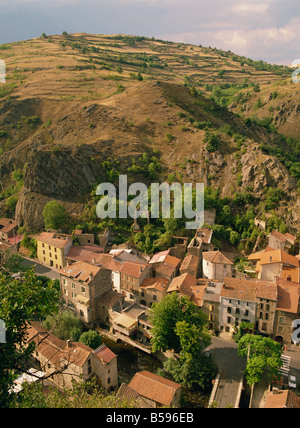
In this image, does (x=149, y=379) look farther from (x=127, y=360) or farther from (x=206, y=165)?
(x=206, y=165)

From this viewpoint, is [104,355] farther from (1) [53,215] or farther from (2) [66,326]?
(1) [53,215]

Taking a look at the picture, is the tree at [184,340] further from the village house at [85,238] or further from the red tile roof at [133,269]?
the village house at [85,238]

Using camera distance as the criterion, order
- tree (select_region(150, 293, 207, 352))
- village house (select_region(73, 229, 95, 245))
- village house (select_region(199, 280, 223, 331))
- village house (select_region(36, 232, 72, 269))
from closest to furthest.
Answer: tree (select_region(150, 293, 207, 352)) → village house (select_region(199, 280, 223, 331)) → village house (select_region(36, 232, 72, 269)) → village house (select_region(73, 229, 95, 245))

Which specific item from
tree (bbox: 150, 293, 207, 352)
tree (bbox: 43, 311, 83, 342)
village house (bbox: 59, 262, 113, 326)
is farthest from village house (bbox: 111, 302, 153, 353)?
tree (bbox: 43, 311, 83, 342)

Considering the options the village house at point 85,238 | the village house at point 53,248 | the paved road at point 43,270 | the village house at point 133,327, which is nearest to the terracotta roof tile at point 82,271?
the village house at point 133,327

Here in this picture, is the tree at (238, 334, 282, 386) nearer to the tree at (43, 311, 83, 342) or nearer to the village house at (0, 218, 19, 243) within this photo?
the tree at (43, 311, 83, 342)

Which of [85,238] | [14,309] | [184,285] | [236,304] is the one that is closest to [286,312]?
[236,304]
